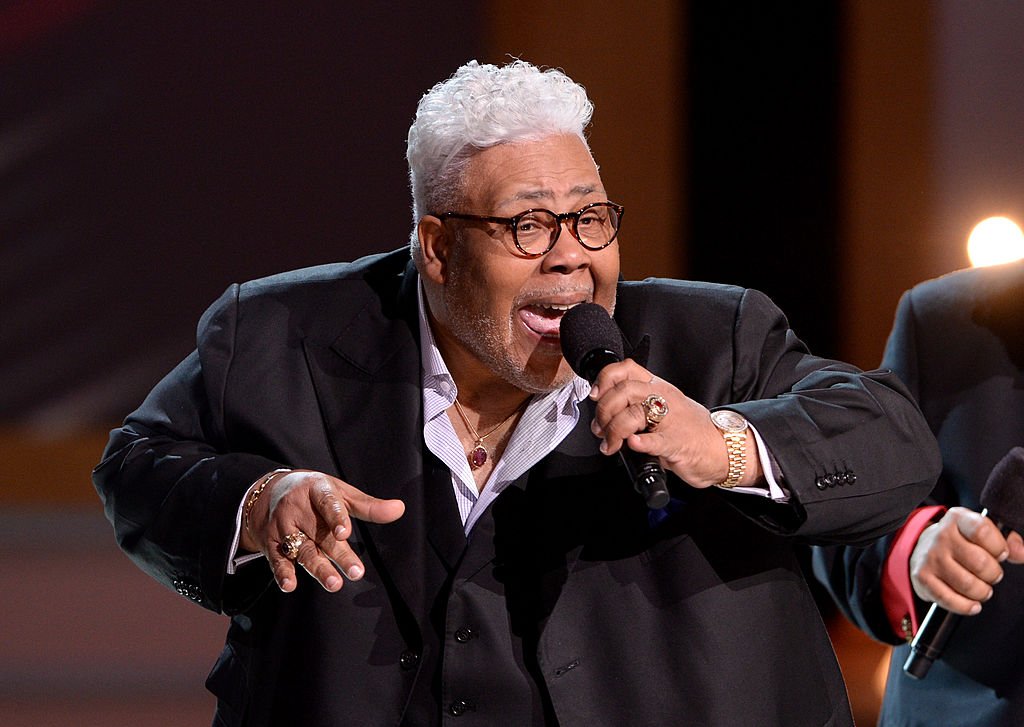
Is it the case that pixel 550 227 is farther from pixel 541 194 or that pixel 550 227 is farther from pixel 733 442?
pixel 733 442

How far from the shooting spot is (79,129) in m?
4.39

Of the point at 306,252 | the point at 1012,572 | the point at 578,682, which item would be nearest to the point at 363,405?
the point at 578,682

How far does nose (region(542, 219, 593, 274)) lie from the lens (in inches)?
61.8

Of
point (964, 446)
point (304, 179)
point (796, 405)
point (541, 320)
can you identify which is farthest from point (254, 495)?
point (304, 179)

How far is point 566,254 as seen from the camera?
157cm

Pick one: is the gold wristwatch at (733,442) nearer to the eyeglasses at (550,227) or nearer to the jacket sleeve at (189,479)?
the eyeglasses at (550,227)

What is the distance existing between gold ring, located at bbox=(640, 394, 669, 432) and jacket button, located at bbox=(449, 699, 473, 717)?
0.46 meters

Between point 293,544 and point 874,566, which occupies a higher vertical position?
point 293,544

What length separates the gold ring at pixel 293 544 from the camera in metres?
1.38

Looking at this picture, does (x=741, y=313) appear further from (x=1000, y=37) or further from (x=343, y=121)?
(x=343, y=121)

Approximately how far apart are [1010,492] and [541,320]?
0.66 m

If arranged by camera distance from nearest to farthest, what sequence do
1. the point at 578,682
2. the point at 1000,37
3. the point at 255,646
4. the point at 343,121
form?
the point at 578,682 → the point at 255,646 → the point at 1000,37 → the point at 343,121

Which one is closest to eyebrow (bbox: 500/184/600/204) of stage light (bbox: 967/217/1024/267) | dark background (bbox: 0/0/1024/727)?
stage light (bbox: 967/217/1024/267)

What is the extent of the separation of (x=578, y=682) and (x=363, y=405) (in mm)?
471
